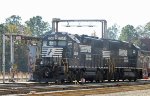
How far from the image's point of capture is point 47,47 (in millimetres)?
28203

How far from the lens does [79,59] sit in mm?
28625

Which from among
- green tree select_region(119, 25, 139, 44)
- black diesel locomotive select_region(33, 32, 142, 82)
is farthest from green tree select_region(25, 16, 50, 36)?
black diesel locomotive select_region(33, 32, 142, 82)

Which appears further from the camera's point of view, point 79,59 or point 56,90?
point 79,59

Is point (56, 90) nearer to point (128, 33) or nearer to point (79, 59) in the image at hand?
point (79, 59)

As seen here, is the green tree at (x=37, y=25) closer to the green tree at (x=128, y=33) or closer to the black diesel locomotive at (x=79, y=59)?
the green tree at (x=128, y=33)

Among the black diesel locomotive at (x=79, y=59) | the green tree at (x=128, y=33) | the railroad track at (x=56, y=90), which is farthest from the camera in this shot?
the green tree at (x=128, y=33)

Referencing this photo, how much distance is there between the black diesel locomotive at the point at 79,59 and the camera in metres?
27.3

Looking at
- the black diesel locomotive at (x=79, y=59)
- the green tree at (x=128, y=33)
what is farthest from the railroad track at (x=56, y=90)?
the green tree at (x=128, y=33)

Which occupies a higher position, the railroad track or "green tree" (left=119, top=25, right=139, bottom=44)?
"green tree" (left=119, top=25, right=139, bottom=44)

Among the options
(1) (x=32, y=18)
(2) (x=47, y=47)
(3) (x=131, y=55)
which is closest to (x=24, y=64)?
(3) (x=131, y=55)

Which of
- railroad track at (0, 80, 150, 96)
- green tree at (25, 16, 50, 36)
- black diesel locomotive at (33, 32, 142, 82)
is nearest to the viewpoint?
railroad track at (0, 80, 150, 96)

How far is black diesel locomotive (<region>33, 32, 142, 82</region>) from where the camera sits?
27312 mm

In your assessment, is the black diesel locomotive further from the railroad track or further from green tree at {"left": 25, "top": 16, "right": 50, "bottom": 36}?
green tree at {"left": 25, "top": 16, "right": 50, "bottom": 36}

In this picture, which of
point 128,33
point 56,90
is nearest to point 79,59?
point 56,90
